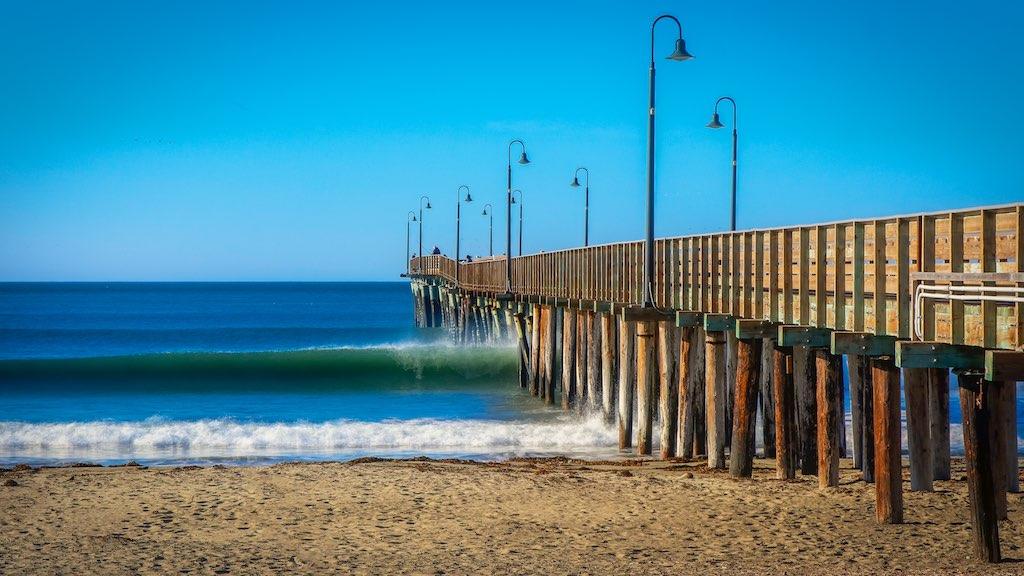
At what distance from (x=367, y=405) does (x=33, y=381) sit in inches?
571

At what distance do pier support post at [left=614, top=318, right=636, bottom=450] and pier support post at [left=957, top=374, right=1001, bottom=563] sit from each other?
11129 mm

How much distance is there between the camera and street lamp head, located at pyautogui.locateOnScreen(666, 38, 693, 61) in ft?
62.1

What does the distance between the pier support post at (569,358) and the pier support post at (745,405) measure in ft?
38.8

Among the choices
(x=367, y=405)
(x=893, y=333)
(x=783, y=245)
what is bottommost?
(x=367, y=405)

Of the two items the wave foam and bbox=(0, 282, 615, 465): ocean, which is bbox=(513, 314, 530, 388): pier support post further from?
the wave foam

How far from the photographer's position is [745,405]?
1647cm

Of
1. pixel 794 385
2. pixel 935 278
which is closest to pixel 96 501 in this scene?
pixel 794 385

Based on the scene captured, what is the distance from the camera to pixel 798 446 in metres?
16.3

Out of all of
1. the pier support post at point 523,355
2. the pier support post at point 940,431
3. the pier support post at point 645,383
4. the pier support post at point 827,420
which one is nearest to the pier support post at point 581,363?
the pier support post at point 645,383

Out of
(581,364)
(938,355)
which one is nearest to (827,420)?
(938,355)

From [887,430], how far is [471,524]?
177 inches

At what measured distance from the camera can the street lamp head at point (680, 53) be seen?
745 inches

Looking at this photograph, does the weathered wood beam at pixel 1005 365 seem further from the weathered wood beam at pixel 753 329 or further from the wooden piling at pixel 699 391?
the wooden piling at pixel 699 391

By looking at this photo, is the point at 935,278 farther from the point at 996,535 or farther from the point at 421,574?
the point at 421,574
